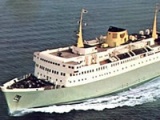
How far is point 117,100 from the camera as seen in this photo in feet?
232

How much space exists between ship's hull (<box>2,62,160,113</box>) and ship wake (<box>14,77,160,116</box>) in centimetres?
74

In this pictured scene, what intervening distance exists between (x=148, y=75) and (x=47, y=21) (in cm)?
3458

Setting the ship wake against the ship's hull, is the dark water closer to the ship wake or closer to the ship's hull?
the ship wake

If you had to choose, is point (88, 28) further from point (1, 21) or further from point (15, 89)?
point (15, 89)

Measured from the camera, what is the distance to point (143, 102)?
6988cm

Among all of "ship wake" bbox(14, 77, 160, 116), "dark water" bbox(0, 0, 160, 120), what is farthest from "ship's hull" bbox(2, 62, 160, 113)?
"dark water" bbox(0, 0, 160, 120)

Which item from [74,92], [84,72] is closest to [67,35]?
[84,72]

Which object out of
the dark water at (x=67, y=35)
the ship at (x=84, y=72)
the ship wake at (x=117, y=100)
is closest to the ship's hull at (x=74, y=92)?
the ship at (x=84, y=72)

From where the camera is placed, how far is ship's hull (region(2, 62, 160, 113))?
6519 cm

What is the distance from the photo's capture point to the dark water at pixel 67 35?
65.8 m

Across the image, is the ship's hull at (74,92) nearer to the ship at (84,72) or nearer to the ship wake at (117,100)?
the ship at (84,72)

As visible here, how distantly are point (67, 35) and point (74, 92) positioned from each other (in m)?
29.3

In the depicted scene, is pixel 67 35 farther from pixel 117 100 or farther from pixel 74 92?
pixel 74 92

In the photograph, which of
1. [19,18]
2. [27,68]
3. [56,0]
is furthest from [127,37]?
[56,0]
